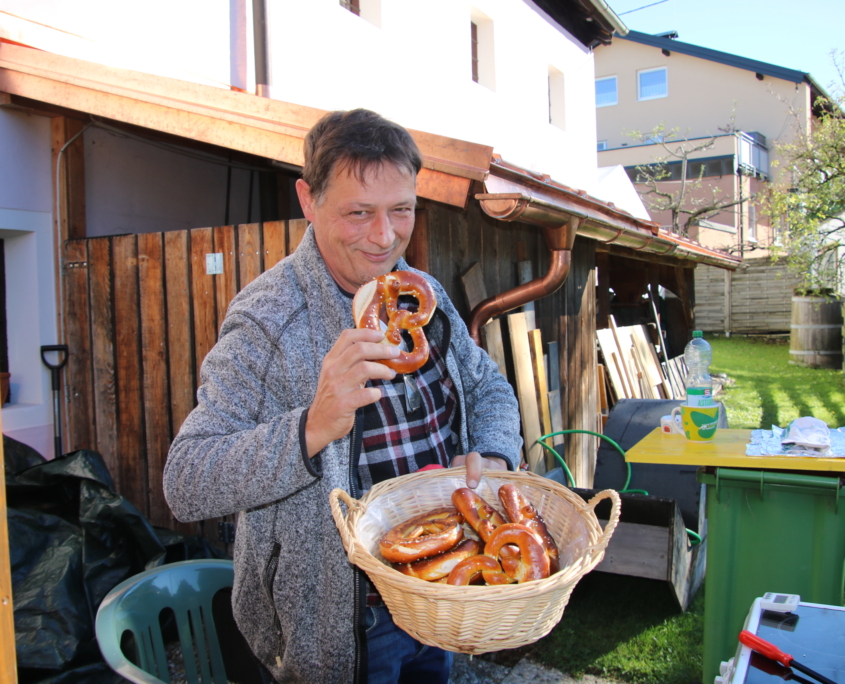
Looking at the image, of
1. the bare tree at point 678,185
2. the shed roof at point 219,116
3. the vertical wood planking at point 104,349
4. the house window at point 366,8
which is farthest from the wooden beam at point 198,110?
the bare tree at point 678,185

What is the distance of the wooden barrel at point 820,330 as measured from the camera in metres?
15.4

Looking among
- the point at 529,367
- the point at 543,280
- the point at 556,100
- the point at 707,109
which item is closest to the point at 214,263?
the point at 543,280

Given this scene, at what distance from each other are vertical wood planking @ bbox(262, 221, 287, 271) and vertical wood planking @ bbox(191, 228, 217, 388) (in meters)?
0.47

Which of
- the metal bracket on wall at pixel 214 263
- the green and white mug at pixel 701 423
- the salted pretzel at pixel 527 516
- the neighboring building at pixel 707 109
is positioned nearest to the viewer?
the salted pretzel at pixel 527 516

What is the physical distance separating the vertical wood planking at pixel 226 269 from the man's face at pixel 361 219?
2.31 metres

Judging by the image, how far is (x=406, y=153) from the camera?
68.5 inches

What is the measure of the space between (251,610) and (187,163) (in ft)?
16.7

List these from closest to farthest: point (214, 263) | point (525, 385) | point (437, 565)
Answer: point (437, 565) < point (214, 263) < point (525, 385)

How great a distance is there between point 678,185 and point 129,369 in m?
23.0

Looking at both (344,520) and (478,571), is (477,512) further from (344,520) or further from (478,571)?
(344,520)

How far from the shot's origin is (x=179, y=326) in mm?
4238

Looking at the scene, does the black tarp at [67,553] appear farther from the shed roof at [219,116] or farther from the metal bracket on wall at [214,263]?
the shed roof at [219,116]

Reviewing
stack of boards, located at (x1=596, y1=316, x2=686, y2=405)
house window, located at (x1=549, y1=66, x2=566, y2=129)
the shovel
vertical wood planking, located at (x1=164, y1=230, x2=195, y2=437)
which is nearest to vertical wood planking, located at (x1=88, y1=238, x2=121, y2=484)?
the shovel

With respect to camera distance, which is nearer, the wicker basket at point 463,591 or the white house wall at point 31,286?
the wicker basket at point 463,591
